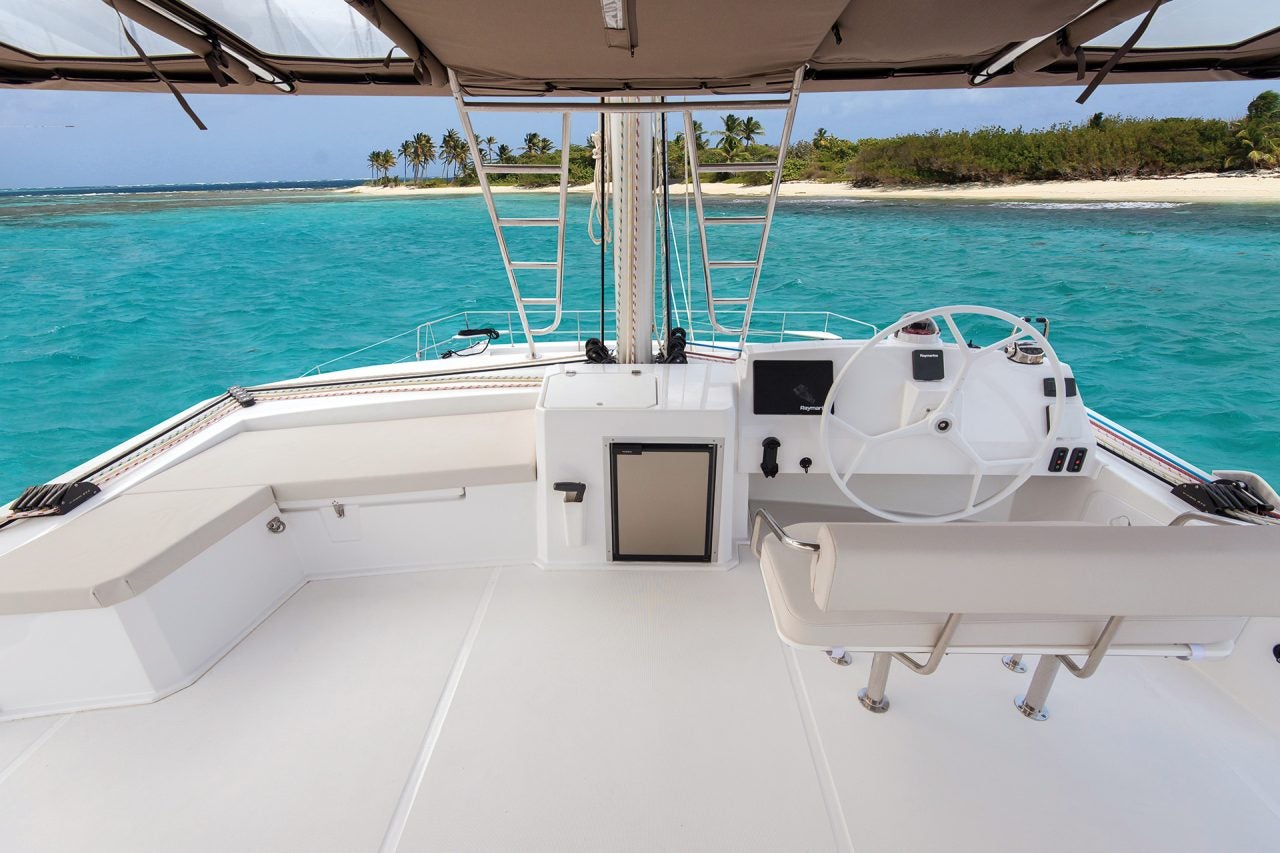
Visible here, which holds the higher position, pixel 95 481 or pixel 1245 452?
pixel 95 481

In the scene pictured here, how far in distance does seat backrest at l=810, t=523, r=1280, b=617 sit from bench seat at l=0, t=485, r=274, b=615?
1.58 m

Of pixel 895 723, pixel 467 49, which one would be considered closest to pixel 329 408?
pixel 467 49

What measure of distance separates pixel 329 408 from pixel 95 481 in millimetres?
723

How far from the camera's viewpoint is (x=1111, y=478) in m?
1.95

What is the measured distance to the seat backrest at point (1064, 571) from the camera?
3.09ft

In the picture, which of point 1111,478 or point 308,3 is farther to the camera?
point 1111,478

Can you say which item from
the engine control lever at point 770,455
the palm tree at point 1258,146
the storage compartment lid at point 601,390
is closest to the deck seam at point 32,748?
the storage compartment lid at point 601,390

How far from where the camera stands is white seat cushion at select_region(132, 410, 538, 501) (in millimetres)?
1873

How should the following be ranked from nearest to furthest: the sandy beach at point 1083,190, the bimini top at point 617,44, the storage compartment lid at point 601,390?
the bimini top at point 617,44, the storage compartment lid at point 601,390, the sandy beach at point 1083,190

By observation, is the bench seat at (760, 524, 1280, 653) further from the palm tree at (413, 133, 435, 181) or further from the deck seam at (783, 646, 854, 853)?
the palm tree at (413, 133, 435, 181)

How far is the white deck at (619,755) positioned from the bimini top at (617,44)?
1.44m

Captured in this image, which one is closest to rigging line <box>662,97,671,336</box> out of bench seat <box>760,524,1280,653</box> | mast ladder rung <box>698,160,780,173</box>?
mast ladder rung <box>698,160,780,173</box>

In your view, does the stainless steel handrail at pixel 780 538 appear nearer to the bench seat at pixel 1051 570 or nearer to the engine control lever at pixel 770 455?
the bench seat at pixel 1051 570

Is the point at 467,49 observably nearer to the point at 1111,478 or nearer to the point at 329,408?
the point at 329,408
